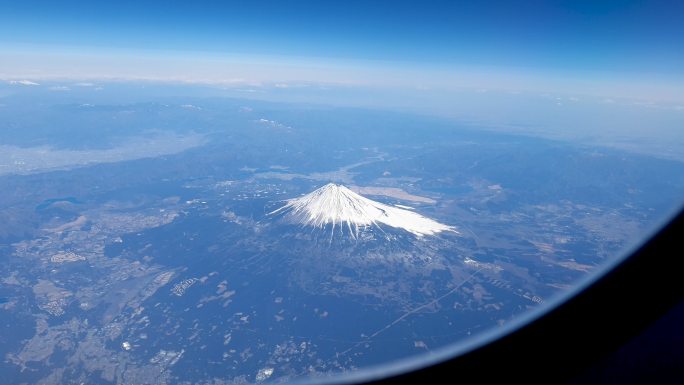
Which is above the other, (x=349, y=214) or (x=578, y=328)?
(x=578, y=328)

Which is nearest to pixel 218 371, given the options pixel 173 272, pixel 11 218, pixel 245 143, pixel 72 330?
pixel 72 330

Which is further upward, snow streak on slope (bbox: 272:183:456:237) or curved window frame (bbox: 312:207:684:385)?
curved window frame (bbox: 312:207:684:385)

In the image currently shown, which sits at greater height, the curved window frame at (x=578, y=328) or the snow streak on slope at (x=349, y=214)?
the curved window frame at (x=578, y=328)

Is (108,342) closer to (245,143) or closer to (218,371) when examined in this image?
(218,371)

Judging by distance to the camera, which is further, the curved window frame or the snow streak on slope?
the snow streak on slope

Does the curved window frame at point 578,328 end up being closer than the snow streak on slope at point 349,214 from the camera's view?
Yes

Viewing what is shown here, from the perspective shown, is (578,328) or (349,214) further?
(349,214)

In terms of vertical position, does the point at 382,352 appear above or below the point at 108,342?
above

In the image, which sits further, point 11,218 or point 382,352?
point 11,218
